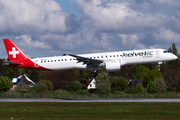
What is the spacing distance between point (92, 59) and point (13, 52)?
15905mm

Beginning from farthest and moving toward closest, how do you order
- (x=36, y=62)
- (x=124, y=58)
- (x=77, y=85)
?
(x=77, y=85)
(x=36, y=62)
(x=124, y=58)

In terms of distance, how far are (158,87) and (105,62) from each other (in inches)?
1792

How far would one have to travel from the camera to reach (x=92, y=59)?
139 feet

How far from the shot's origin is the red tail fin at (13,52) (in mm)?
48031

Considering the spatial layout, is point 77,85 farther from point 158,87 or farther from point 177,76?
point 177,76
